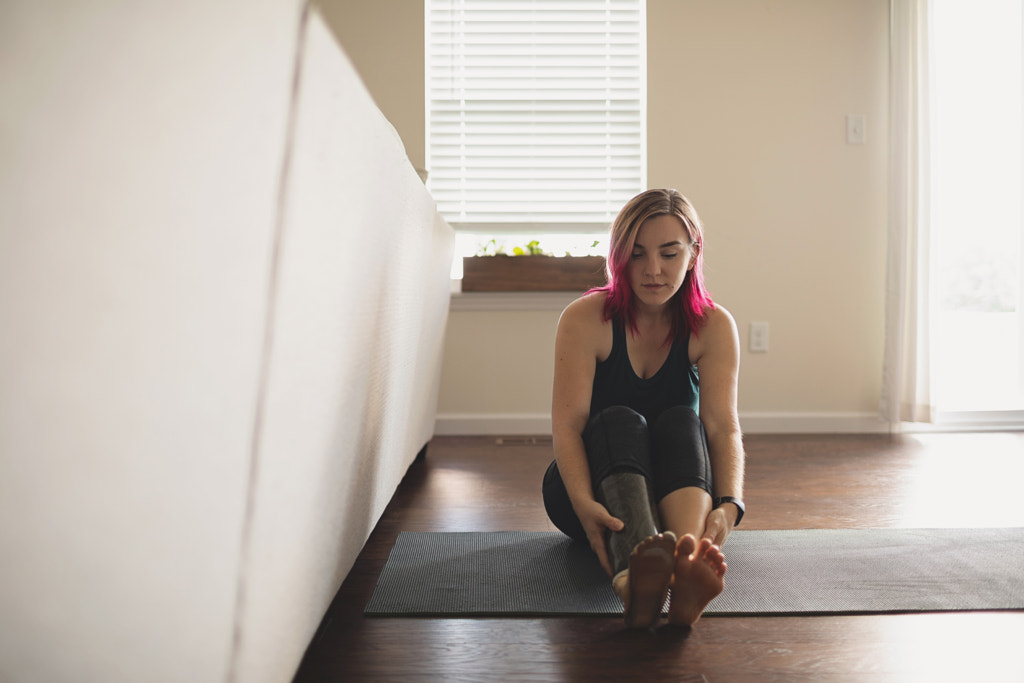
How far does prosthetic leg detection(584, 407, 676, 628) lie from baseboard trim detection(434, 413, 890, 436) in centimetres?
170

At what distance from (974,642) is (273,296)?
1089 mm

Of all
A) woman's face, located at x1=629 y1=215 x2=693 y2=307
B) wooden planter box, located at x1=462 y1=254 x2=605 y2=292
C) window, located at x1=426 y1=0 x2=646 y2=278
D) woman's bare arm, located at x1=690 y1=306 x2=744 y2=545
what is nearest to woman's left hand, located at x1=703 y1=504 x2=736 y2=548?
woman's bare arm, located at x1=690 y1=306 x2=744 y2=545

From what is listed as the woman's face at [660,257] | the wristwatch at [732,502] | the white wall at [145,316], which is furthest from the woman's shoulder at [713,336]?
the white wall at [145,316]

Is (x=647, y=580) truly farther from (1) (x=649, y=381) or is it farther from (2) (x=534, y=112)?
(2) (x=534, y=112)

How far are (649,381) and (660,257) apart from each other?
0.23 metres

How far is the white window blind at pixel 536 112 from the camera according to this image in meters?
3.01

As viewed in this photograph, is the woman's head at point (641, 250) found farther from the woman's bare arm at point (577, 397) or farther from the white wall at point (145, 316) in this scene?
the white wall at point (145, 316)

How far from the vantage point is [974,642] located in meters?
1.08

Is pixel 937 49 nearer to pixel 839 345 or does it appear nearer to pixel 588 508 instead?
pixel 839 345

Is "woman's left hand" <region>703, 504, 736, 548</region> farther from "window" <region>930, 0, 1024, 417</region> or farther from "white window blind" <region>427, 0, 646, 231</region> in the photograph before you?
"window" <region>930, 0, 1024, 417</region>

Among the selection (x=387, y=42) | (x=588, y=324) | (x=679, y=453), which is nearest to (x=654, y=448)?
(x=679, y=453)

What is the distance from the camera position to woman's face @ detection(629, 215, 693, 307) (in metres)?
1.34

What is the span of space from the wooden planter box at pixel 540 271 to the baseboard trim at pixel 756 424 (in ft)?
1.73

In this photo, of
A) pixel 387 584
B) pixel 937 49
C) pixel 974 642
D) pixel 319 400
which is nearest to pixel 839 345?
pixel 937 49
